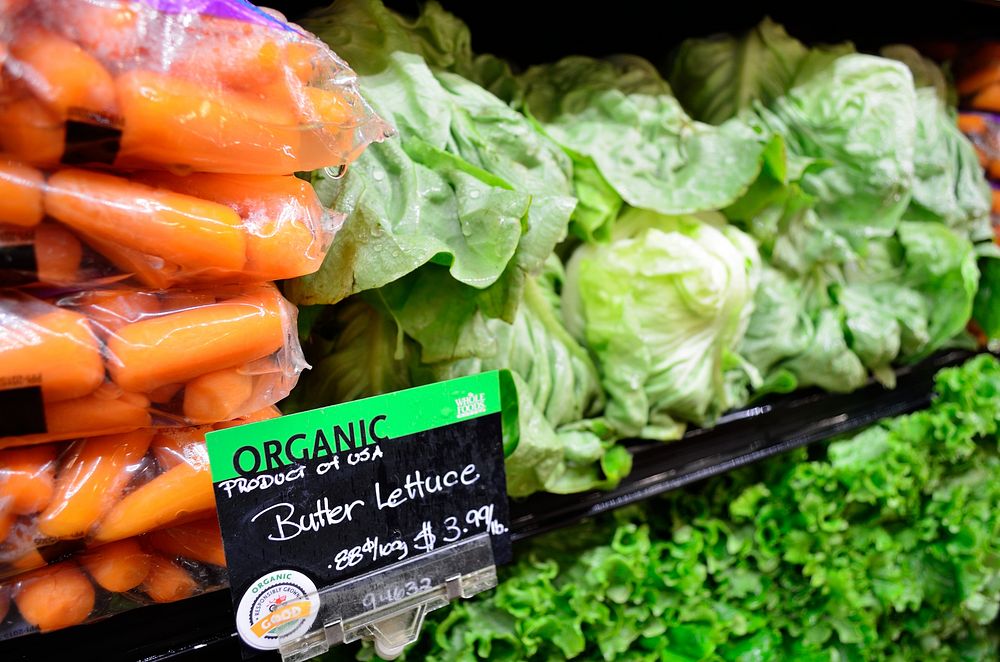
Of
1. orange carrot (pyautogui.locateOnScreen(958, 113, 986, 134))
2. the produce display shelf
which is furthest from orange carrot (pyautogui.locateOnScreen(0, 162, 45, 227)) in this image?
orange carrot (pyautogui.locateOnScreen(958, 113, 986, 134))

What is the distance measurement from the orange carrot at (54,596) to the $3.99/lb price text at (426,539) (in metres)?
0.24

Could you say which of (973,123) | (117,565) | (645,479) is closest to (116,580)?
(117,565)

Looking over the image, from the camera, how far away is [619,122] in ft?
4.42

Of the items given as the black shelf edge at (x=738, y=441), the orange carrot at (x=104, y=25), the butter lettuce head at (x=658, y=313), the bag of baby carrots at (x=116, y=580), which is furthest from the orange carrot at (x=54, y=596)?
the butter lettuce head at (x=658, y=313)

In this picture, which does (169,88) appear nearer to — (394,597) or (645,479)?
(394,597)

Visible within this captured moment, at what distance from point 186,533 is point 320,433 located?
0.17 meters

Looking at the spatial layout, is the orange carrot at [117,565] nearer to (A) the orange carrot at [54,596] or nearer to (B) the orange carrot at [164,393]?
(A) the orange carrot at [54,596]

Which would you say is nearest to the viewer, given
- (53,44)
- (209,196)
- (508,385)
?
(53,44)

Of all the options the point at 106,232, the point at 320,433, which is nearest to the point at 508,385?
the point at 320,433

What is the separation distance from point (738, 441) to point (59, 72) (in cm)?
128

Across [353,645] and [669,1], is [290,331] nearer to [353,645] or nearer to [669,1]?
[353,645]

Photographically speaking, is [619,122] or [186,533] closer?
[186,533]

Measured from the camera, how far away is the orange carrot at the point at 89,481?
2.06 feet

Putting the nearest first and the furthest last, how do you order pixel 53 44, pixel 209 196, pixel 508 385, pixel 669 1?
pixel 53 44
pixel 209 196
pixel 508 385
pixel 669 1
